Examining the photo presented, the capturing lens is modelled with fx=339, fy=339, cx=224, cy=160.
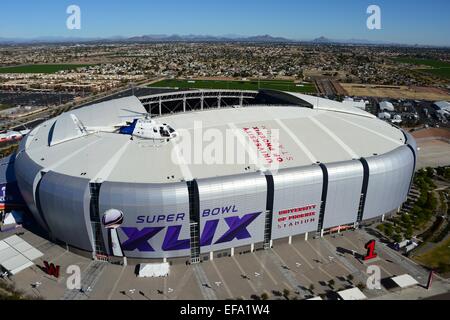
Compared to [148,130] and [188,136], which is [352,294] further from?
[148,130]

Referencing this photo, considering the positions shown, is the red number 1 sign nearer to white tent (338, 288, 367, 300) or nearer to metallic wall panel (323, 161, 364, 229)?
metallic wall panel (323, 161, 364, 229)

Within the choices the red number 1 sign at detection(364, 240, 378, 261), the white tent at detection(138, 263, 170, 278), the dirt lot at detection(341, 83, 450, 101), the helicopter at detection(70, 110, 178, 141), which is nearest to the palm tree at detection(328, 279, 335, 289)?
the red number 1 sign at detection(364, 240, 378, 261)

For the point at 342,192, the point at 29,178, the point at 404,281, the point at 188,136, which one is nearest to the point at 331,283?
the point at 404,281

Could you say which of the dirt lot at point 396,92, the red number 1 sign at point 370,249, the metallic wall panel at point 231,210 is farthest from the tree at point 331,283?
the dirt lot at point 396,92

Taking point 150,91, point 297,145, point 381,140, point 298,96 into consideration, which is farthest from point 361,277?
point 150,91

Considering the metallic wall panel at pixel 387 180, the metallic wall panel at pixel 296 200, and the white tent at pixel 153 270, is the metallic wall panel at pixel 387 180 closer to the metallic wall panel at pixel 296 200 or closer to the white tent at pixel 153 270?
the metallic wall panel at pixel 296 200
